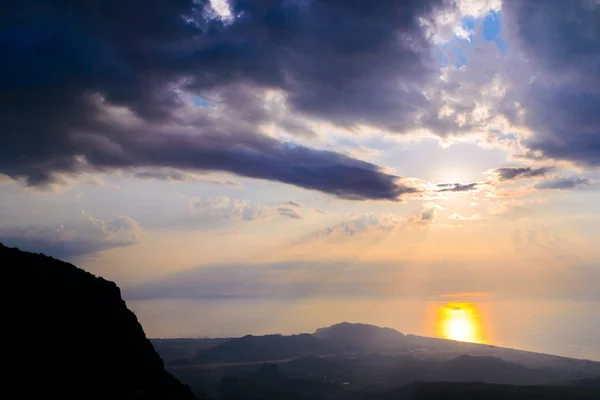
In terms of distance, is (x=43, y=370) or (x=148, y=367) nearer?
(x=43, y=370)

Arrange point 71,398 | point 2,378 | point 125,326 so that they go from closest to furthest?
point 2,378
point 71,398
point 125,326

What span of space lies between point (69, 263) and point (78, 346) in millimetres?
27545

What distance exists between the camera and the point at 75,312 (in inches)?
4018

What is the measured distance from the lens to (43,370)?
83.3 m

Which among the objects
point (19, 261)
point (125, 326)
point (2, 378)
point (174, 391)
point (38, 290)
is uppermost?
point (19, 261)

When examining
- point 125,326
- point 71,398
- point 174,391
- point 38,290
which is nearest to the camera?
point 71,398

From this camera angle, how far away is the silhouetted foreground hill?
272 feet

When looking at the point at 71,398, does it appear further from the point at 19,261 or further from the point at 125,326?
the point at 19,261

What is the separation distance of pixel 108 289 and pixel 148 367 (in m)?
23.7

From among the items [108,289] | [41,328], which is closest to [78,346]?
[41,328]

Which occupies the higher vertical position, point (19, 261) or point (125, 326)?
point (19, 261)

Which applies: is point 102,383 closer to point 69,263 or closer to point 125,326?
point 125,326

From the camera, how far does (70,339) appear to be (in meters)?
94.7

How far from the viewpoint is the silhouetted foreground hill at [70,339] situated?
272ft
